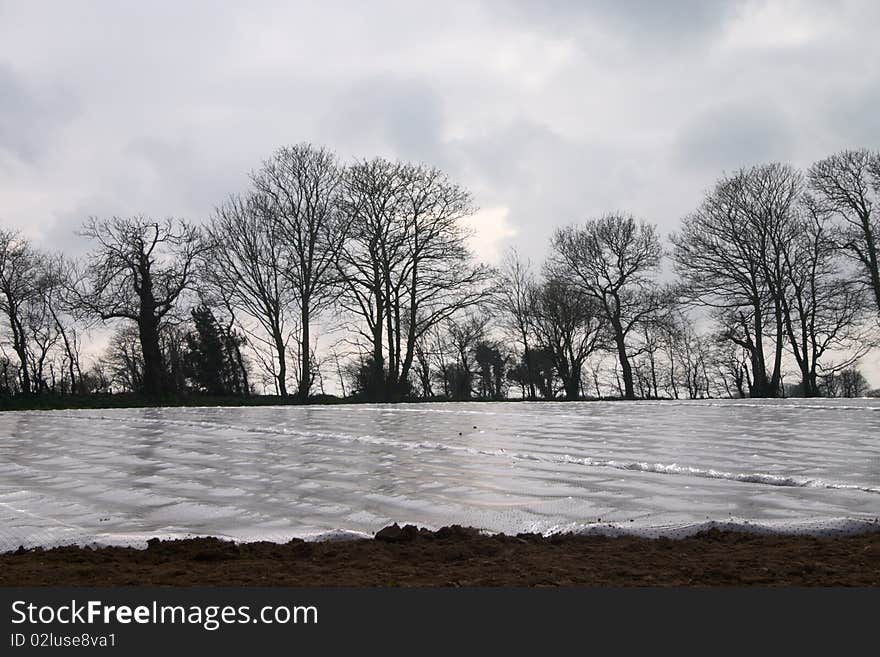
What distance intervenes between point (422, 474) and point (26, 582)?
271 cm

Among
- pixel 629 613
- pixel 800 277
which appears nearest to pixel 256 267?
pixel 800 277

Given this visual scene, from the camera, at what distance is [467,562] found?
264 centimetres

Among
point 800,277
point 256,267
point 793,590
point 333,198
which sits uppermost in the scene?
point 333,198

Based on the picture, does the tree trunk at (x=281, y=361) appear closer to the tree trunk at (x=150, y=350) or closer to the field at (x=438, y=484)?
the tree trunk at (x=150, y=350)

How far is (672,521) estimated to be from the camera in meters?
3.23

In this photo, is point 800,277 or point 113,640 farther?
point 800,277

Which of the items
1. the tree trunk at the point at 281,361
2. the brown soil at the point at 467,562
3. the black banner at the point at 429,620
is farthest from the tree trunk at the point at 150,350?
the black banner at the point at 429,620

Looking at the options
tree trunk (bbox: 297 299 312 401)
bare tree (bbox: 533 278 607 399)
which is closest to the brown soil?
tree trunk (bbox: 297 299 312 401)

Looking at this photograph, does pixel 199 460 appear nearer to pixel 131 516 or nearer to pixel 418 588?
pixel 131 516

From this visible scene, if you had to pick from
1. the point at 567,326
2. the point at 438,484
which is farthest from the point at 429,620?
the point at 567,326

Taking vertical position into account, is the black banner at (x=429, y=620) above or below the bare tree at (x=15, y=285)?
below

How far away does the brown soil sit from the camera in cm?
239

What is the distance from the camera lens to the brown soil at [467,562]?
2.39 metres

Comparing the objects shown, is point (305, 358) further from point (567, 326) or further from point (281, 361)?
point (567, 326)
